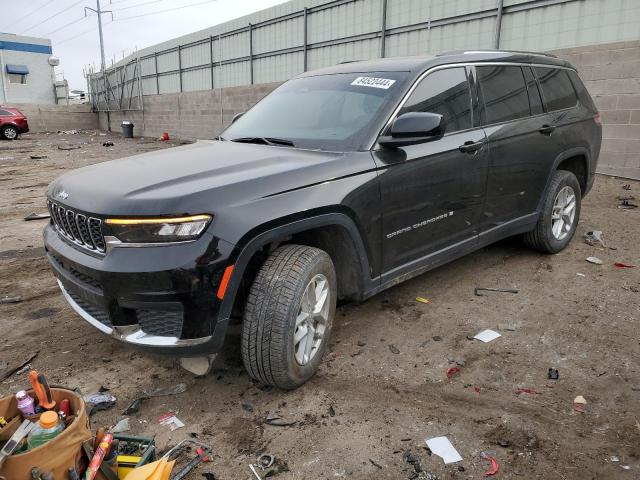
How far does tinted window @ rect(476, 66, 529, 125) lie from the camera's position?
12.8ft

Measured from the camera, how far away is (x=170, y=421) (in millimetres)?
2588

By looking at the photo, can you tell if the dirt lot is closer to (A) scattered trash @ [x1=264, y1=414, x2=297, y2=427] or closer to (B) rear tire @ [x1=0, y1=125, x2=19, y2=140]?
(A) scattered trash @ [x1=264, y1=414, x2=297, y2=427]

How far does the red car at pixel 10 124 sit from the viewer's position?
77.9 ft

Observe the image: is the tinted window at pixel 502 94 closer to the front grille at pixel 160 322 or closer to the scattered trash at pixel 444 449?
the scattered trash at pixel 444 449

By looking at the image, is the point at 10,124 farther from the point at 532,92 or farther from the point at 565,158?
the point at 565,158

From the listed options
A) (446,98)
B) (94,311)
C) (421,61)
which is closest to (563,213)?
(446,98)

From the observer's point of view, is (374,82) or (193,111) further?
(193,111)

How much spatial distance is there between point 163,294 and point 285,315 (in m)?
0.60

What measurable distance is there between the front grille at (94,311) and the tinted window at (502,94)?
2.97 metres

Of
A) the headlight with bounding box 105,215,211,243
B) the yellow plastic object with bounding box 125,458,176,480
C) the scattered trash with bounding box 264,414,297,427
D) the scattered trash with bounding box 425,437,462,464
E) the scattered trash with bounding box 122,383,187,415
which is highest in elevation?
the headlight with bounding box 105,215,211,243

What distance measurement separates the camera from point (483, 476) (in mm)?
2166

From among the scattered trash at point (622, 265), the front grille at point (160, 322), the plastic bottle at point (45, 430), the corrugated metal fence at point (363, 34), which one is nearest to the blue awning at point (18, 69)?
the corrugated metal fence at point (363, 34)

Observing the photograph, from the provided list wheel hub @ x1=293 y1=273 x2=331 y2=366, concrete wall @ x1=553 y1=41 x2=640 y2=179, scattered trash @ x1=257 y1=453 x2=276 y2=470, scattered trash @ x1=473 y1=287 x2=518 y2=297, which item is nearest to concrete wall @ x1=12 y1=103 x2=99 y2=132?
concrete wall @ x1=553 y1=41 x2=640 y2=179

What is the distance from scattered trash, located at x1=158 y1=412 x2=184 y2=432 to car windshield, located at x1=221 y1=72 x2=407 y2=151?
176cm
